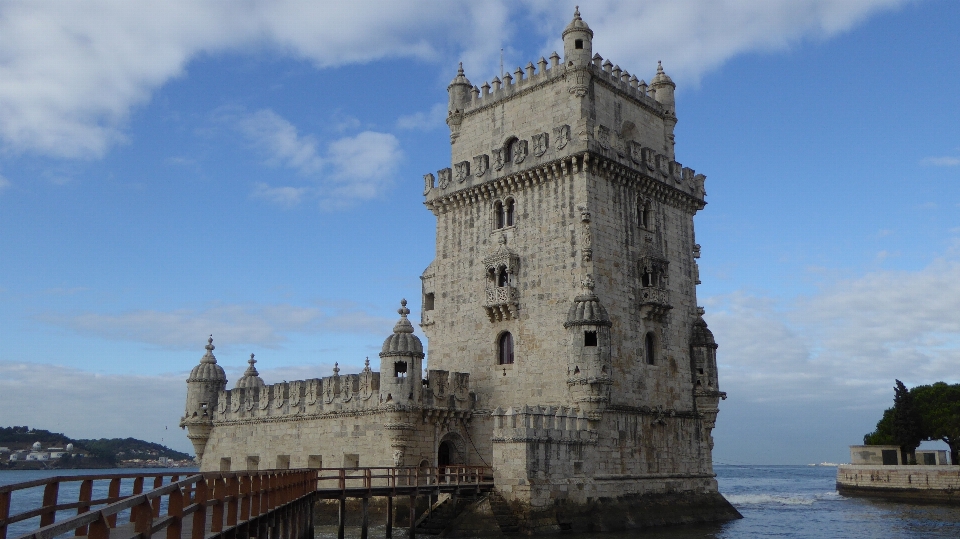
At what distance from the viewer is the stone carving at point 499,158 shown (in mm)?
36456

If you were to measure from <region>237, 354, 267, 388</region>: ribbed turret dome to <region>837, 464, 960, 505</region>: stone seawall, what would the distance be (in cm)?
4473

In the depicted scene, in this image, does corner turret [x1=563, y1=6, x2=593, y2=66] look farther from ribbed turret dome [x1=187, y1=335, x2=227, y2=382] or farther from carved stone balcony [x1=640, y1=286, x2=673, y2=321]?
ribbed turret dome [x1=187, y1=335, x2=227, y2=382]

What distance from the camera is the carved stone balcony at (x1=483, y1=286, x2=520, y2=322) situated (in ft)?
113

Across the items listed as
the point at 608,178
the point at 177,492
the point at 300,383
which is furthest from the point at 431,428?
the point at 177,492

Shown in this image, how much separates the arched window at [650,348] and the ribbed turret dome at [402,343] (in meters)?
10.1

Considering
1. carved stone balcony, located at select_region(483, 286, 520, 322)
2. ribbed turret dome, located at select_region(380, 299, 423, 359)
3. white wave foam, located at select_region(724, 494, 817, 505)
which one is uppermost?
carved stone balcony, located at select_region(483, 286, 520, 322)

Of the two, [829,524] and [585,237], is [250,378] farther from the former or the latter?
[829,524]

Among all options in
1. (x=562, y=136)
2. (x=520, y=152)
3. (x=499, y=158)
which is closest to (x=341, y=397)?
(x=499, y=158)

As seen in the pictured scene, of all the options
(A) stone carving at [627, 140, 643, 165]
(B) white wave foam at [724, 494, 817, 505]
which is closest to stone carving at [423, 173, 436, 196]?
(A) stone carving at [627, 140, 643, 165]

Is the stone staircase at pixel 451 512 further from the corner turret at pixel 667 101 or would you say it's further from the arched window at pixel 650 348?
the corner turret at pixel 667 101

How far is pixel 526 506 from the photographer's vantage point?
28.6m

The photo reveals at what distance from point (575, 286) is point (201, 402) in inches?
870

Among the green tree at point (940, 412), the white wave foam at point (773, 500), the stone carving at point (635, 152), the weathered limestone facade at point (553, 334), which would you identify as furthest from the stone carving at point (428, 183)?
the green tree at point (940, 412)

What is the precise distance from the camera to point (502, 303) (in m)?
34.6
